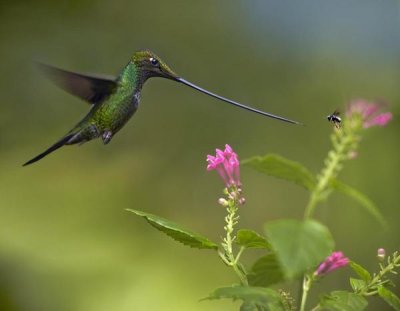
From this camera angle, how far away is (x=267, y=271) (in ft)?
1.34

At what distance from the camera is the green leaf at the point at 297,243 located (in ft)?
1.06

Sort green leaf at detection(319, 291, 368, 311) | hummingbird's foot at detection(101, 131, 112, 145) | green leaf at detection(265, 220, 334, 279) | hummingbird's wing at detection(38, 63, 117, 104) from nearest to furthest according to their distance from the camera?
green leaf at detection(265, 220, 334, 279)
green leaf at detection(319, 291, 368, 311)
hummingbird's wing at detection(38, 63, 117, 104)
hummingbird's foot at detection(101, 131, 112, 145)

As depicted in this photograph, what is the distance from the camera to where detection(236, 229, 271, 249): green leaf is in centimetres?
47

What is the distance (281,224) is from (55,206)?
93.7 inches

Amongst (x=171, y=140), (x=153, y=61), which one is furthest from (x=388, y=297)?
(x=171, y=140)

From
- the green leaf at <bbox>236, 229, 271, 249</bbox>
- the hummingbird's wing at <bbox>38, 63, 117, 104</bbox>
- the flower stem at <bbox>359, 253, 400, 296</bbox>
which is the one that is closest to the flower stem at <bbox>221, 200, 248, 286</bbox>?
the green leaf at <bbox>236, 229, 271, 249</bbox>

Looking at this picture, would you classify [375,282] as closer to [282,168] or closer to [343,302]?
[343,302]

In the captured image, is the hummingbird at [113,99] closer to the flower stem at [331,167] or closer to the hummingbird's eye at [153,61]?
the hummingbird's eye at [153,61]

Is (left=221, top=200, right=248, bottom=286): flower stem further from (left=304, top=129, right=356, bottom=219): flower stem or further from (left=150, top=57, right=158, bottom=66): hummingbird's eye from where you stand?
(left=150, top=57, right=158, bottom=66): hummingbird's eye

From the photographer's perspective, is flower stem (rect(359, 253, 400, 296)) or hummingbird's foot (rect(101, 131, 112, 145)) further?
hummingbird's foot (rect(101, 131, 112, 145))

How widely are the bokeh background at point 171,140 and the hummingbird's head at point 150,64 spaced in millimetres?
1636

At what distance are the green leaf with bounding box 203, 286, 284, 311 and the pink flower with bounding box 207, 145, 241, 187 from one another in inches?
5.3

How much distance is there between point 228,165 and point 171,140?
2220 mm

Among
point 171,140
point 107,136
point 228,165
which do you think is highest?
point 228,165
